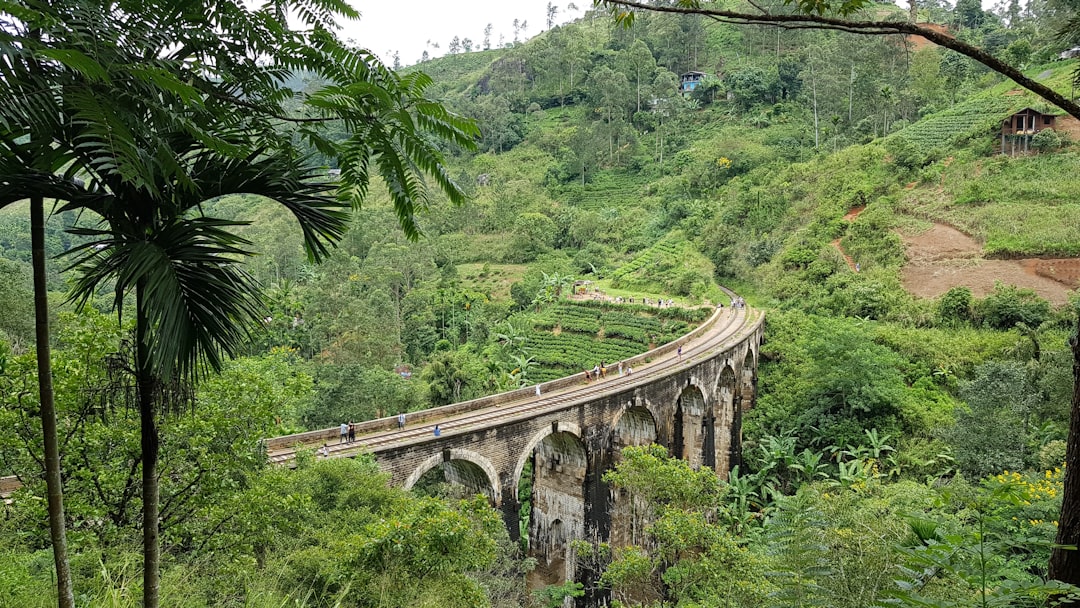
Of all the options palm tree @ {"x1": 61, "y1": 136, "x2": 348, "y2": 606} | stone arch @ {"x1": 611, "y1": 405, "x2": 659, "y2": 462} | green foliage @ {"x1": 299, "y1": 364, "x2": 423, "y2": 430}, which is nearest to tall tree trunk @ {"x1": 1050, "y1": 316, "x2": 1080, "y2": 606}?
palm tree @ {"x1": 61, "y1": 136, "x2": 348, "y2": 606}

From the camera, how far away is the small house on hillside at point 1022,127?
1204 inches

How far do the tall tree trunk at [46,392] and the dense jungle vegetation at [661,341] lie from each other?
0.22m

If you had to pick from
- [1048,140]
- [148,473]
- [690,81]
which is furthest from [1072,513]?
[690,81]

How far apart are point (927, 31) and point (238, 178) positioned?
2770 millimetres

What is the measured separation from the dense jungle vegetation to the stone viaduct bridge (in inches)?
40.1

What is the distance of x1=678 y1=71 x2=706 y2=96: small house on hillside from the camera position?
63547 millimetres

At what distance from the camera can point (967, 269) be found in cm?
2622

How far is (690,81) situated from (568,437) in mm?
57036

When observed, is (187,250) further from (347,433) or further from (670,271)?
(670,271)

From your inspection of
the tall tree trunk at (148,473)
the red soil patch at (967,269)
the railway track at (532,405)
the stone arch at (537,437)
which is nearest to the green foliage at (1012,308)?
the red soil patch at (967,269)

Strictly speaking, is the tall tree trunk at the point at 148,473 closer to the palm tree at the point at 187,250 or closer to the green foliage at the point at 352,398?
the palm tree at the point at 187,250

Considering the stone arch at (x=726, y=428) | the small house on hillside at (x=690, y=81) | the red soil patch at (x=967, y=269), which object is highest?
the small house on hillside at (x=690, y=81)

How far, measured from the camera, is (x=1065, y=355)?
1789 centimetres

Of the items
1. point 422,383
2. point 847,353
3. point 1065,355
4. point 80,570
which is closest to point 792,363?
point 847,353
